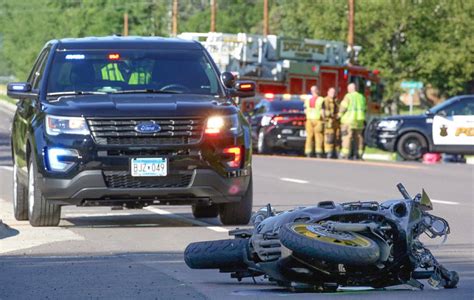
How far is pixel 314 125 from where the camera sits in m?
34.8

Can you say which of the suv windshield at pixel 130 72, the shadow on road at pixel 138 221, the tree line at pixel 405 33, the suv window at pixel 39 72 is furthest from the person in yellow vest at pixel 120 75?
the tree line at pixel 405 33

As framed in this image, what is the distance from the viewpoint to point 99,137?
13.3m

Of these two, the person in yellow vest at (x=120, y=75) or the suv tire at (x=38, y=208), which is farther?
the person in yellow vest at (x=120, y=75)

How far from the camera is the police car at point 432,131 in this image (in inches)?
1323

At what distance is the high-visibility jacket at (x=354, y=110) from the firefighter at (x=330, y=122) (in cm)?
74

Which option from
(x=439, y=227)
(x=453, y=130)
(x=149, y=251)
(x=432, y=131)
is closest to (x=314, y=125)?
(x=432, y=131)

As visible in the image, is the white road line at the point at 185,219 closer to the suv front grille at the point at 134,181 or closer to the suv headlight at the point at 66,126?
the suv front grille at the point at 134,181

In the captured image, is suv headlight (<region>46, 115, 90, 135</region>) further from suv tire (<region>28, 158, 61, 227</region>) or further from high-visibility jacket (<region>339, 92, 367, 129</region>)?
high-visibility jacket (<region>339, 92, 367, 129</region>)

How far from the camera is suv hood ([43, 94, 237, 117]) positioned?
43.6 ft

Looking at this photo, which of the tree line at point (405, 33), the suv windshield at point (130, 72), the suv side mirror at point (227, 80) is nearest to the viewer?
the suv windshield at point (130, 72)

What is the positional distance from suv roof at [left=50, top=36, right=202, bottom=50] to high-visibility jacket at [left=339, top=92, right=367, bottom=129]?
18.7 metres

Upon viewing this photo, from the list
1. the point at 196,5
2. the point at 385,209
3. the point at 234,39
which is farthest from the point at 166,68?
the point at 196,5

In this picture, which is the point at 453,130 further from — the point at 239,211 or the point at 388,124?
the point at 239,211

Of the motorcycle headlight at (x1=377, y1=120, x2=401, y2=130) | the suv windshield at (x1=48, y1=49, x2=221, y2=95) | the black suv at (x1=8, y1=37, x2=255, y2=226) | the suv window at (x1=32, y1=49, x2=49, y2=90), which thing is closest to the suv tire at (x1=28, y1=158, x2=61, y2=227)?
the black suv at (x1=8, y1=37, x2=255, y2=226)
